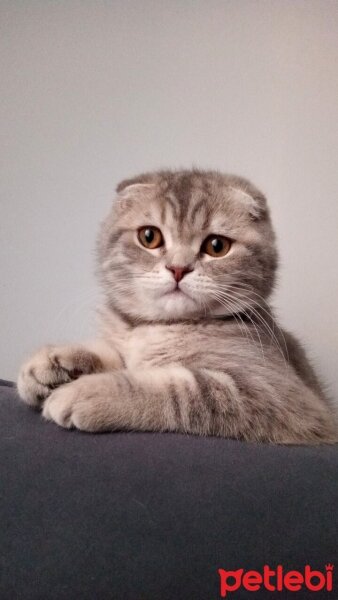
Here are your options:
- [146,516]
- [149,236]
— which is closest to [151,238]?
[149,236]

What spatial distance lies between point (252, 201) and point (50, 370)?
22.4 inches

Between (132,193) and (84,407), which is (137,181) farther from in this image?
(84,407)

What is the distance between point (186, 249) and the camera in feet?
2.97

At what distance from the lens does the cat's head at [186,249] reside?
0.88m

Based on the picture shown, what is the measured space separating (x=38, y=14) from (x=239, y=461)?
159cm

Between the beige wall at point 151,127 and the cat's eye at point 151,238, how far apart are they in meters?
0.57

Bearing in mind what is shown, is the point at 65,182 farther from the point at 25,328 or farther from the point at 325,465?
the point at 325,465

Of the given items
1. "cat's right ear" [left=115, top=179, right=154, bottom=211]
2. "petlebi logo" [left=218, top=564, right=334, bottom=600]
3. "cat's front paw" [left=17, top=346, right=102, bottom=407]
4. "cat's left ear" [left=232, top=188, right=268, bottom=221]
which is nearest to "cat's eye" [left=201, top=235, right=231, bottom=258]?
"cat's left ear" [left=232, top=188, right=268, bottom=221]

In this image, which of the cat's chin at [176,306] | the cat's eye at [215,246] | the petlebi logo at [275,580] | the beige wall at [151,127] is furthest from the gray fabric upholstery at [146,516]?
the beige wall at [151,127]

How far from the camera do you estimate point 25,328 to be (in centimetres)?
159

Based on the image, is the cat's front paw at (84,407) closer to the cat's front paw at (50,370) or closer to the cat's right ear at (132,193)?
the cat's front paw at (50,370)

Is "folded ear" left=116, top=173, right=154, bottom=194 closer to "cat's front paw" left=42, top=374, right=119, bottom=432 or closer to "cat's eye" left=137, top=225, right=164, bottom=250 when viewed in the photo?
"cat's eye" left=137, top=225, right=164, bottom=250

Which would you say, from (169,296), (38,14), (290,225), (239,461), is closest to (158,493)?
(239,461)

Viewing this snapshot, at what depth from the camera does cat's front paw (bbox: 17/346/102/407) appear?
0.73m
